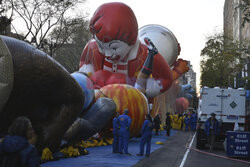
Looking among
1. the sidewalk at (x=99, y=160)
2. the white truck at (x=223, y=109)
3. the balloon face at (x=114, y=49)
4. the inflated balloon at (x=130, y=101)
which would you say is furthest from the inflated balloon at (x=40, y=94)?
the balloon face at (x=114, y=49)

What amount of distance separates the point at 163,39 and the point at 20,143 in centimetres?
2118

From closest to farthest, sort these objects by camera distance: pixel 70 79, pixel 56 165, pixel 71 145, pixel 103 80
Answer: pixel 70 79
pixel 56 165
pixel 71 145
pixel 103 80

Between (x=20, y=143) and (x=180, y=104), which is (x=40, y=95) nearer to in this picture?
(x=20, y=143)

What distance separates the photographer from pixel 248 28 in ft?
149

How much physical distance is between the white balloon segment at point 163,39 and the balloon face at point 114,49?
5.06m

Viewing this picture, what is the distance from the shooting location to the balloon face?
19.2 m

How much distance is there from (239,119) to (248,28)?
3022cm

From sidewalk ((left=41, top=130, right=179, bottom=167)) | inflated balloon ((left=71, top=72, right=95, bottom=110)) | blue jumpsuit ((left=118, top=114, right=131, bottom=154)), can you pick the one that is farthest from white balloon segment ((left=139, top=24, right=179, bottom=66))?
sidewalk ((left=41, top=130, right=179, bottom=167))

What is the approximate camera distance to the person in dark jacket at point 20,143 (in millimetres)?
4234

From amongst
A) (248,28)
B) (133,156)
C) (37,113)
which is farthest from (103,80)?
(248,28)

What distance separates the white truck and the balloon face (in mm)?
4208

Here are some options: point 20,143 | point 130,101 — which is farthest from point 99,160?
point 20,143

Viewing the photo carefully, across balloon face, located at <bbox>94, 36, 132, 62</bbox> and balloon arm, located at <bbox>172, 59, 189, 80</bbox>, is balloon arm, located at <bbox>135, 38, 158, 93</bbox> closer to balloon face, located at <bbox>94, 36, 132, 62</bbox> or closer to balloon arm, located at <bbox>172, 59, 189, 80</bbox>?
balloon face, located at <bbox>94, 36, 132, 62</bbox>

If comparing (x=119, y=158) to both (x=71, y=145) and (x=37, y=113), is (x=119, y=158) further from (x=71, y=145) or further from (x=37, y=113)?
(x=37, y=113)
